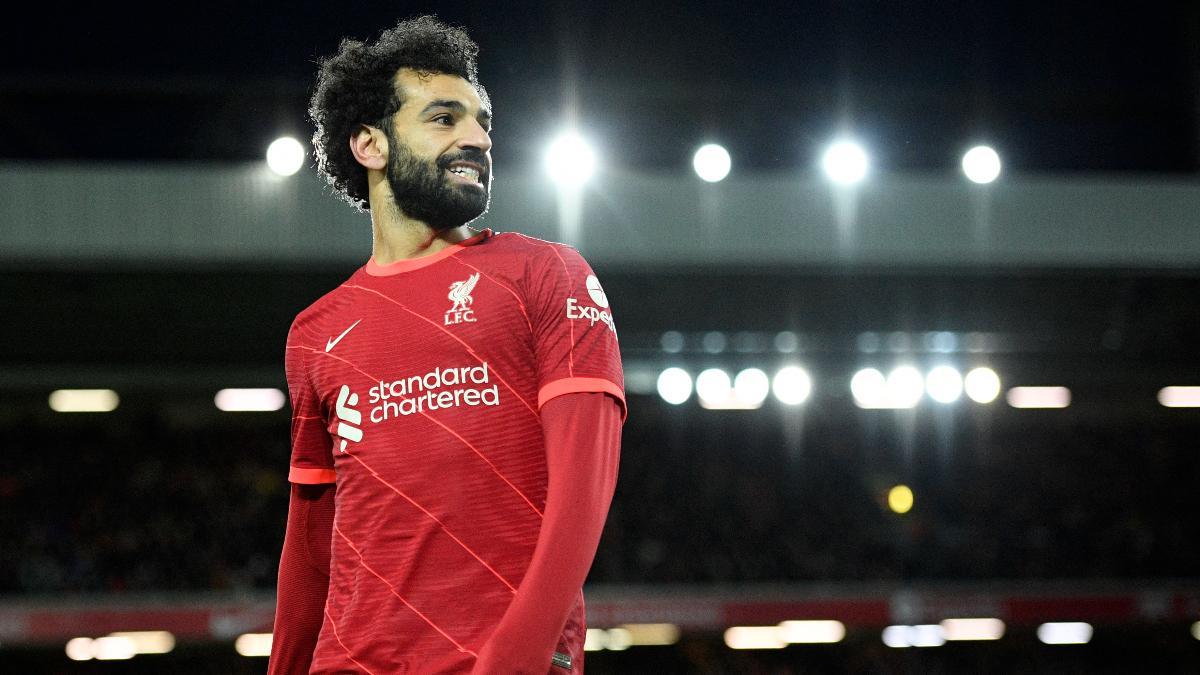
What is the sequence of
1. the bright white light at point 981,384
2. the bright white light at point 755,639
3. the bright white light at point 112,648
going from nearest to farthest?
the bright white light at point 112,648
the bright white light at point 755,639
the bright white light at point 981,384

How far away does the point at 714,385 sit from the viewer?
56.2ft

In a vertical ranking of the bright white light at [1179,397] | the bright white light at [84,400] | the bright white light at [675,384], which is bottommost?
the bright white light at [84,400]

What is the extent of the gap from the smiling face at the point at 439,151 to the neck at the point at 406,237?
0.01 metres

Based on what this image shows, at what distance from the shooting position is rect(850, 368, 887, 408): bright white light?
55.4 feet

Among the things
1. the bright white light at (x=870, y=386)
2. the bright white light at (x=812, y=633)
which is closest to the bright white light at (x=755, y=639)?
the bright white light at (x=812, y=633)

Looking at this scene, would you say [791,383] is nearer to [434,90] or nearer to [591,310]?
[434,90]

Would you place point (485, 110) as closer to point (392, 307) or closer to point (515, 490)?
point (392, 307)

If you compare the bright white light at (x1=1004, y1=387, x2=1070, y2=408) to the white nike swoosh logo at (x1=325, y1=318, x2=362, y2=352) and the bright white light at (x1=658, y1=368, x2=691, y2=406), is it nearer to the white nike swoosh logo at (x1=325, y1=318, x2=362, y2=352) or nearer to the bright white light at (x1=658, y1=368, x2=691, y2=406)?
the bright white light at (x1=658, y1=368, x2=691, y2=406)

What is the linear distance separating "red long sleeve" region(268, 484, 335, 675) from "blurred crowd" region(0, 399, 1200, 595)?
1326cm

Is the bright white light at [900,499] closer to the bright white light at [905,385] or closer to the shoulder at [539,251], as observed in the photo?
the bright white light at [905,385]

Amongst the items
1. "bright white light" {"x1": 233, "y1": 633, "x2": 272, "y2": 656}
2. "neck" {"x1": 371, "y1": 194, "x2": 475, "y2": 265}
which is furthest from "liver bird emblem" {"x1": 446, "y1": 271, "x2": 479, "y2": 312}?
"bright white light" {"x1": 233, "y1": 633, "x2": 272, "y2": 656}

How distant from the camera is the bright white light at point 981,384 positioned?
16531mm

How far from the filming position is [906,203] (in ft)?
38.8

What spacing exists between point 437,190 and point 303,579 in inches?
25.6
